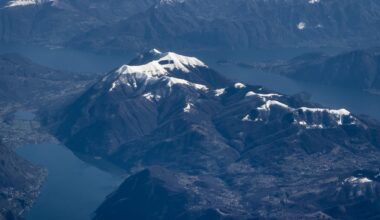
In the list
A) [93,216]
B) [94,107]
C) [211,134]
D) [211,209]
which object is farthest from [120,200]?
[94,107]

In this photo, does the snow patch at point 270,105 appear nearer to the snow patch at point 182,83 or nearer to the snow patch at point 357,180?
the snow patch at point 182,83

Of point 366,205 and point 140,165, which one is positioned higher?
point 366,205

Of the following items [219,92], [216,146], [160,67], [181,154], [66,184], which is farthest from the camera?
[160,67]

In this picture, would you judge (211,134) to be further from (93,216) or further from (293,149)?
(93,216)

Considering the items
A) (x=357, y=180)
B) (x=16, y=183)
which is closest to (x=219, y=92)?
(x=357, y=180)

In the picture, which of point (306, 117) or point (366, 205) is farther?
point (306, 117)

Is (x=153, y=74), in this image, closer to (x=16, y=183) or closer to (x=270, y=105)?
(x=270, y=105)

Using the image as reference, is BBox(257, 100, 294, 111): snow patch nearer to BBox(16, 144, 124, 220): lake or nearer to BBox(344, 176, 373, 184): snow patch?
BBox(16, 144, 124, 220): lake
